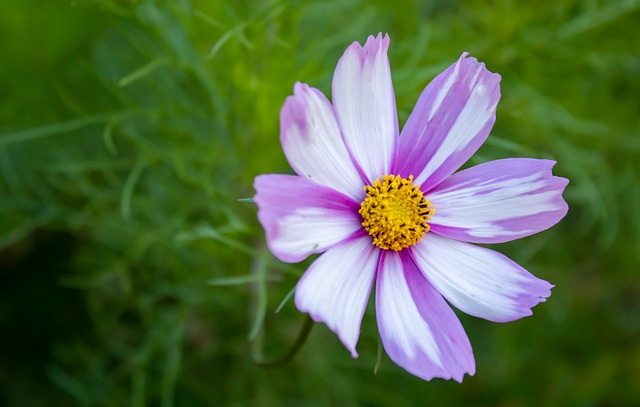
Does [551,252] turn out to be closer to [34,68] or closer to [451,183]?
[451,183]

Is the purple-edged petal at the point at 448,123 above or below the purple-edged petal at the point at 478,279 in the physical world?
above

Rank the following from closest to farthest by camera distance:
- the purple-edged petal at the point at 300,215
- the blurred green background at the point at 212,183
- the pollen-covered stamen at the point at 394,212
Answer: the purple-edged petal at the point at 300,215, the pollen-covered stamen at the point at 394,212, the blurred green background at the point at 212,183

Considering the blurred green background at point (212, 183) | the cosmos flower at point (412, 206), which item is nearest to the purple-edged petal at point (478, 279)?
the cosmos flower at point (412, 206)

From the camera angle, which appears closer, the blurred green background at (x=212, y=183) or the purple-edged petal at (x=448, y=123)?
the purple-edged petal at (x=448, y=123)

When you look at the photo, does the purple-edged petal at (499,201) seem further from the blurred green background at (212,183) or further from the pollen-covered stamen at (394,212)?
the blurred green background at (212,183)

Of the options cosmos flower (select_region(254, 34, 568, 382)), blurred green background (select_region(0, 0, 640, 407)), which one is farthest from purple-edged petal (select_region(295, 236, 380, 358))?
blurred green background (select_region(0, 0, 640, 407))

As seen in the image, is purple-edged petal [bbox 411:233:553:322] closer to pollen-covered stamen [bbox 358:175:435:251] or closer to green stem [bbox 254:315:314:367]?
pollen-covered stamen [bbox 358:175:435:251]

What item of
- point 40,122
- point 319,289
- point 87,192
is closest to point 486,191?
point 319,289
